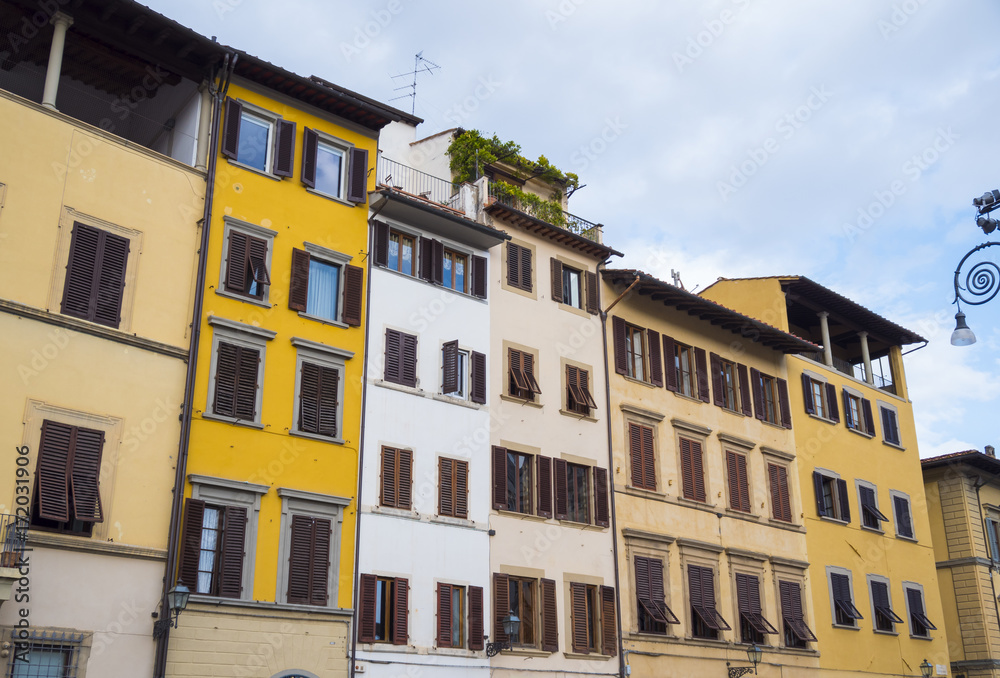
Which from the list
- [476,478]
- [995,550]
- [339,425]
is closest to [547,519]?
[476,478]

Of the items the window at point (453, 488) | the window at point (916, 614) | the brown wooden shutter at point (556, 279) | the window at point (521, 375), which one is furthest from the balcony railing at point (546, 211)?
the window at point (916, 614)

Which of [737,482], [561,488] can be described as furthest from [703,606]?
[561,488]

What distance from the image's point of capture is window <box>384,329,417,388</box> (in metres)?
26.8

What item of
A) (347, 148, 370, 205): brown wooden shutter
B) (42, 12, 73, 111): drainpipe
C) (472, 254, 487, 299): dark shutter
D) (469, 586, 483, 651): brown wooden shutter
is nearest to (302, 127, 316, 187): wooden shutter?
(347, 148, 370, 205): brown wooden shutter

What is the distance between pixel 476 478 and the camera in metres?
27.7

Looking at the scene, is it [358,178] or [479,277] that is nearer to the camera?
[358,178]

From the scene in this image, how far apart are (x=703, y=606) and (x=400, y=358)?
1281cm

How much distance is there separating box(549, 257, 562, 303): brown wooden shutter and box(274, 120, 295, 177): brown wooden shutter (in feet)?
30.0

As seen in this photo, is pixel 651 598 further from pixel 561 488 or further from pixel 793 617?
pixel 793 617

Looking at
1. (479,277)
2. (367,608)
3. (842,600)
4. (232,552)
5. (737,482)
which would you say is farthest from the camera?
(842,600)

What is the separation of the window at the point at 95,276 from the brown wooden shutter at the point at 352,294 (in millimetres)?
5582

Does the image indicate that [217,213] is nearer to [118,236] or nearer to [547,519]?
[118,236]

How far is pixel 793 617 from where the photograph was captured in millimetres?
35125

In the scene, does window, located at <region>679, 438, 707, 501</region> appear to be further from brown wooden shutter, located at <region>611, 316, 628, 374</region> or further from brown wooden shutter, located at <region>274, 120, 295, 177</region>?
brown wooden shutter, located at <region>274, 120, 295, 177</region>
